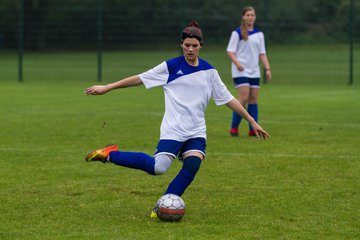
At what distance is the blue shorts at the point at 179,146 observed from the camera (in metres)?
7.61

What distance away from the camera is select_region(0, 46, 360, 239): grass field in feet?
23.6

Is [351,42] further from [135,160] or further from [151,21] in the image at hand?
[135,160]

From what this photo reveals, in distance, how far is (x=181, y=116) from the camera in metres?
7.69

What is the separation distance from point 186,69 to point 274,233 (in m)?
1.74

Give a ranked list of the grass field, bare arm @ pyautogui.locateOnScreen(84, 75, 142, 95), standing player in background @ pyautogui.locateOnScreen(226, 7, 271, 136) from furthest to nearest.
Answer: standing player in background @ pyautogui.locateOnScreen(226, 7, 271, 136) < bare arm @ pyautogui.locateOnScreen(84, 75, 142, 95) < the grass field

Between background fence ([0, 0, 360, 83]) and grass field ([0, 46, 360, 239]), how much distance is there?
8418 mm

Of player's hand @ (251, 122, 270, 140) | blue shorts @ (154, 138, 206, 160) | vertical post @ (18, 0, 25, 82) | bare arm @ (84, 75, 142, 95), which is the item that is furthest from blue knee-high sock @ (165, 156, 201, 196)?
vertical post @ (18, 0, 25, 82)

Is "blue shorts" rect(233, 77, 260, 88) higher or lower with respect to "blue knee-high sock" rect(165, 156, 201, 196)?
higher

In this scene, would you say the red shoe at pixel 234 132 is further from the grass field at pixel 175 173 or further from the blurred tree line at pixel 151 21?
the blurred tree line at pixel 151 21

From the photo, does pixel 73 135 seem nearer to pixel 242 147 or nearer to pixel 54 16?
pixel 242 147

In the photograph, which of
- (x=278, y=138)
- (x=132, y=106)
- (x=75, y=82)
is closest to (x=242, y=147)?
(x=278, y=138)

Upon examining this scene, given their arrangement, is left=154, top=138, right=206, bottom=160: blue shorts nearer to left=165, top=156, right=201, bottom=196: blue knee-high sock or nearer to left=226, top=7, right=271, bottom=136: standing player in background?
left=165, top=156, right=201, bottom=196: blue knee-high sock

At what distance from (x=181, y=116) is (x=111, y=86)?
0.68 metres

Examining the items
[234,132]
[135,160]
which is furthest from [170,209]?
[234,132]
